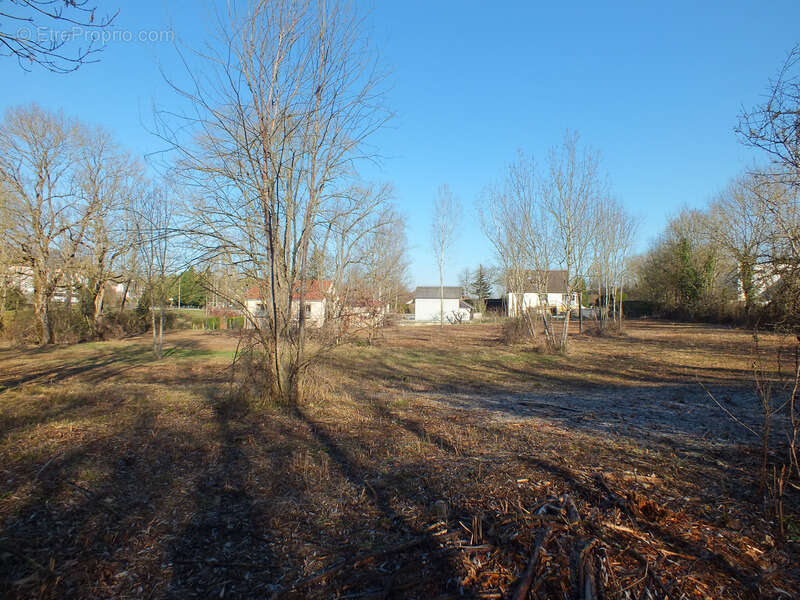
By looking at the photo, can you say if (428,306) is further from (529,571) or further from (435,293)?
(529,571)

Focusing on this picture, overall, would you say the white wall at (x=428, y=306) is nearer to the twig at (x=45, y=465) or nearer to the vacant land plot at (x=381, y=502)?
the vacant land plot at (x=381, y=502)

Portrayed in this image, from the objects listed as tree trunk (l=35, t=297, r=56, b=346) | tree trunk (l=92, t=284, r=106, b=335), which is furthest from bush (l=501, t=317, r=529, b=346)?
tree trunk (l=35, t=297, r=56, b=346)

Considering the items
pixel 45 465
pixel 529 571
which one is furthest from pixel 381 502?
pixel 45 465

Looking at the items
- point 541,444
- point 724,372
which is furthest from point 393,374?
point 724,372

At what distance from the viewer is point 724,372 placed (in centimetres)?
1112

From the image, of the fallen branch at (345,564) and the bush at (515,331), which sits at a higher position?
the bush at (515,331)

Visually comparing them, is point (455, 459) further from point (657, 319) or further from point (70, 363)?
point (657, 319)

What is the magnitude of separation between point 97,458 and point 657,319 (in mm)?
43272

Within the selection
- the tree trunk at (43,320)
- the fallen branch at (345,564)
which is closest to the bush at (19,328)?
the tree trunk at (43,320)

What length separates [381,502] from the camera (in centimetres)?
337

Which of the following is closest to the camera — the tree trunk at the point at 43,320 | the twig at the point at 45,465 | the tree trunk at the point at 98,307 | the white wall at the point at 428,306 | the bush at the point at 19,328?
the twig at the point at 45,465

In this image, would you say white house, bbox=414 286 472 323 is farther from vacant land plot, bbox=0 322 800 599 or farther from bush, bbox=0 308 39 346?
vacant land plot, bbox=0 322 800 599

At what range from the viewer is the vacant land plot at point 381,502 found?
239 cm

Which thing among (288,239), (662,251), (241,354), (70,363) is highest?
(662,251)
